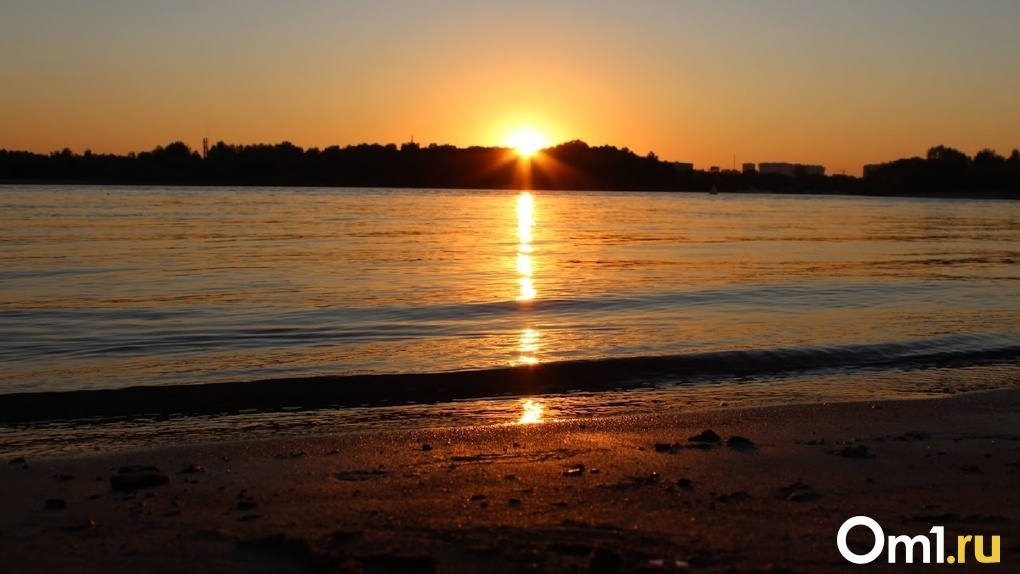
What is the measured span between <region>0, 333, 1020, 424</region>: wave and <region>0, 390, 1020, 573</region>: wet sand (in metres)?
2.07

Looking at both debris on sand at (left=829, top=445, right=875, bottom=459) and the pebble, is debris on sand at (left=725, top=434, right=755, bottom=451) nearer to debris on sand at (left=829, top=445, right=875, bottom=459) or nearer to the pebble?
the pebble

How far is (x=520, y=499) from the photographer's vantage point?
20.2ft

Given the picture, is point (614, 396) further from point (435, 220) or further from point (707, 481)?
point (435, 220)

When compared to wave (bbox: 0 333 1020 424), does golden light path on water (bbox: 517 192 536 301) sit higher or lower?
lower

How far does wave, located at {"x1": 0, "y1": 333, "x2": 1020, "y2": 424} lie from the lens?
9.91m

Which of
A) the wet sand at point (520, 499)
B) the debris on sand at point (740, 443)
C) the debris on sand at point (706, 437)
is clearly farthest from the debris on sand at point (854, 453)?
the debris on sand at point (706, 437)

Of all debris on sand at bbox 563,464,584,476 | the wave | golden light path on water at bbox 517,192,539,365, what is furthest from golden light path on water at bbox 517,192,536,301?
debris on sand at bbox 563,464,584,476

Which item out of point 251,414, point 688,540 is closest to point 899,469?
point 688,540

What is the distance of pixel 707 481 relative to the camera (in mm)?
6707

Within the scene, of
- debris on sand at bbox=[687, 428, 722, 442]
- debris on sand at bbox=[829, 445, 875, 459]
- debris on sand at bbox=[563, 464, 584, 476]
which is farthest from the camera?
debris on sand at bbox=[687, 428, 722, 442]

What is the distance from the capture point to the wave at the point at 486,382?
9914 millimetres

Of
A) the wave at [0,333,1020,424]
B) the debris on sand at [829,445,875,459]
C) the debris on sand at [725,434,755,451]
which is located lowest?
the wave at [0,333,1020,424]

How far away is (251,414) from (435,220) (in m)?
51.5

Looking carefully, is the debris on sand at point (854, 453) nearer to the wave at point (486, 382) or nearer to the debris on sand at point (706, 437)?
the debris on sand at point (706, 437)
